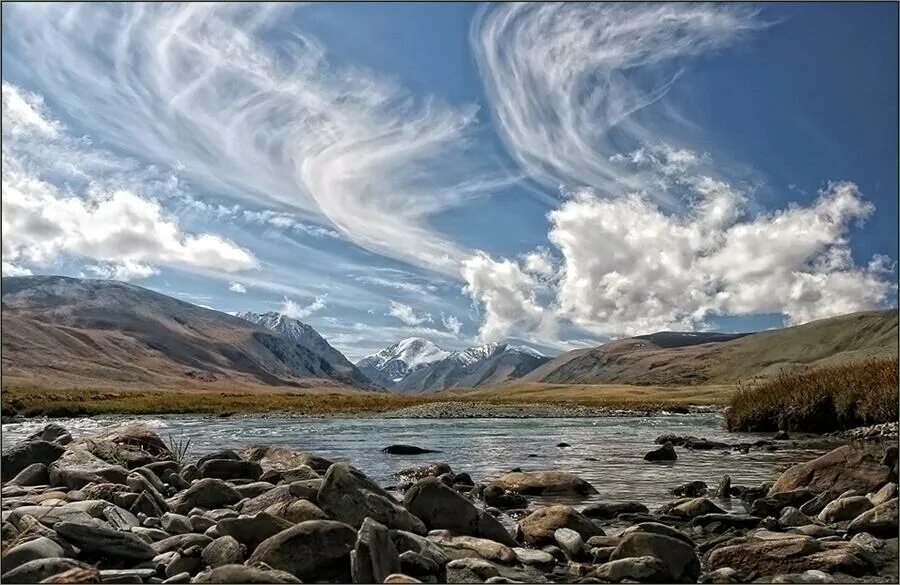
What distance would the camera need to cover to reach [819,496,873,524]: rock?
15.4m

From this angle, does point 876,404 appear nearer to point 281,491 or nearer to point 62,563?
point 281,491

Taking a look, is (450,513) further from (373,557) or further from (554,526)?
(373,557)

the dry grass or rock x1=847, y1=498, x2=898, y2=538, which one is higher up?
the dry grass

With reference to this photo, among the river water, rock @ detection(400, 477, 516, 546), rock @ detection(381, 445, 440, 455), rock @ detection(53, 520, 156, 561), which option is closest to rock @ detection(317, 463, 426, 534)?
rock @ detection(400, 477, 516, 546)

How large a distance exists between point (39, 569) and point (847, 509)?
15.7 m

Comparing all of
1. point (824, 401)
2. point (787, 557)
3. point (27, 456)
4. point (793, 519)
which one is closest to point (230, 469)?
point (27, 456)

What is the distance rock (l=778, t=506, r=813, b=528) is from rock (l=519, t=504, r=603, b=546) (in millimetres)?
4152

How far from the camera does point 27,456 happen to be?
67.6 feet

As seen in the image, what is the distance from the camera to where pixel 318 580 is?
1097 cm

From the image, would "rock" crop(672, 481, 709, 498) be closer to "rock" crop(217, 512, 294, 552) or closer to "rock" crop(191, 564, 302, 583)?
"rock" crop(217, 512, 294, 552)

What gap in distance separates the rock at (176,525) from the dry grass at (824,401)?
35.1m

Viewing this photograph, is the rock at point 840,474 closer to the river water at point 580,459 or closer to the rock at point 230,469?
the river water at point 580,459

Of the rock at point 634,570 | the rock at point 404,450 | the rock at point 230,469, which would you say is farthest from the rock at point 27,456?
the rock at point 404,450

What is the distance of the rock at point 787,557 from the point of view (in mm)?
11469
